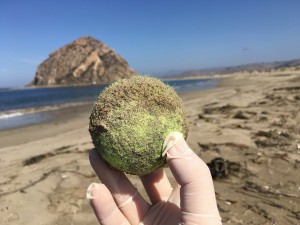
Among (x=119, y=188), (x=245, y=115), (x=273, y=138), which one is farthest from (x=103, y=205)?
(x=245, y=115)

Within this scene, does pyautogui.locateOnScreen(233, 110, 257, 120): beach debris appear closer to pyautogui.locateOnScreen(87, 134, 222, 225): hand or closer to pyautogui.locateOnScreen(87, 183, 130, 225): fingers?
pyautogui.locateOnScreen(87, 134, 222, 225): hand

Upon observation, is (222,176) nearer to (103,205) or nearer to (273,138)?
(273,138)

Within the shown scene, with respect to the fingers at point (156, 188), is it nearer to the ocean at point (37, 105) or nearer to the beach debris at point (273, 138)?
the ocean at point (37, 105)

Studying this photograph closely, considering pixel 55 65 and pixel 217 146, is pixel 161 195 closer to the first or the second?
pixel 217 146

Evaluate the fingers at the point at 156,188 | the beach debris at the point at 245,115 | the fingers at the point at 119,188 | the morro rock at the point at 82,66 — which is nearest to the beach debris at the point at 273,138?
the beach debris at the point at 245,115

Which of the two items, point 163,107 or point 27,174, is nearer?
point 163,107

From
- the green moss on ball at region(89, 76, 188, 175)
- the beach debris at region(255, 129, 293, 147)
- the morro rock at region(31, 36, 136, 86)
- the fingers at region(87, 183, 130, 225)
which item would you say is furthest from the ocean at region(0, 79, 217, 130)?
the morro rock at region(31, 36, 136, 86)

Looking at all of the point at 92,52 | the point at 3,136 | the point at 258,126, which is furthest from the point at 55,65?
the point at 258,126

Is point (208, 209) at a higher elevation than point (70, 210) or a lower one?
higher
